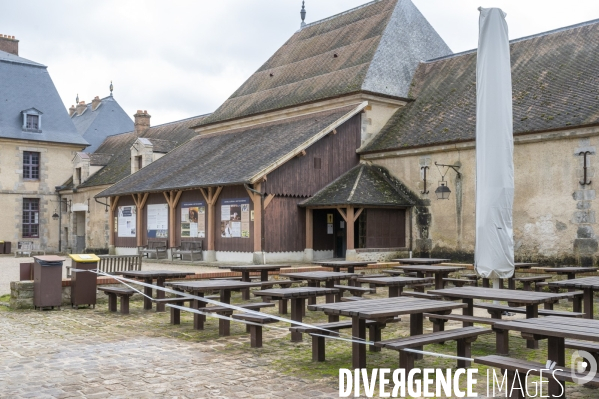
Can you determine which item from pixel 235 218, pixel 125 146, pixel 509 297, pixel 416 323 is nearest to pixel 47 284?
pixel 416 323

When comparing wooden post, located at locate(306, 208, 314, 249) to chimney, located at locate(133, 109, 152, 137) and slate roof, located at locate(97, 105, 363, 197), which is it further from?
chimney, located at locate(133, 109, 152, 137)

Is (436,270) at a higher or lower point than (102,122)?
lower

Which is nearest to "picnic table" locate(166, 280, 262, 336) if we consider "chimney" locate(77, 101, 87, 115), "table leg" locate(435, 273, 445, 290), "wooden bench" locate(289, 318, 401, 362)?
"wooden bench" locate(289, 318, 401, 362)

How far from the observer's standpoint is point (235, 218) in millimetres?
18891

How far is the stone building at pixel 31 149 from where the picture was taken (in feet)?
98.7

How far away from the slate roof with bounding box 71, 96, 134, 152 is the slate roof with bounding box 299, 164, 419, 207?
69.2ft

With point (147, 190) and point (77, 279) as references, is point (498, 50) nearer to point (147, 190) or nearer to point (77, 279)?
point (77, 279)

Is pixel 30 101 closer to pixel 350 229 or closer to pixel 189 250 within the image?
pixel 189 250

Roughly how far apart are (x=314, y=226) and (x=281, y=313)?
366 inches

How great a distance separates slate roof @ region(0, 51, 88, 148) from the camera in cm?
3038

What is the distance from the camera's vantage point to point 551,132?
49.2ft

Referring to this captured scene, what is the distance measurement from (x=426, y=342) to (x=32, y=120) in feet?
97.1

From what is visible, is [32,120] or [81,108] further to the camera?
[81,108]

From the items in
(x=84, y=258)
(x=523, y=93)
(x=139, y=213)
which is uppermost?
(x=523, y=93)
